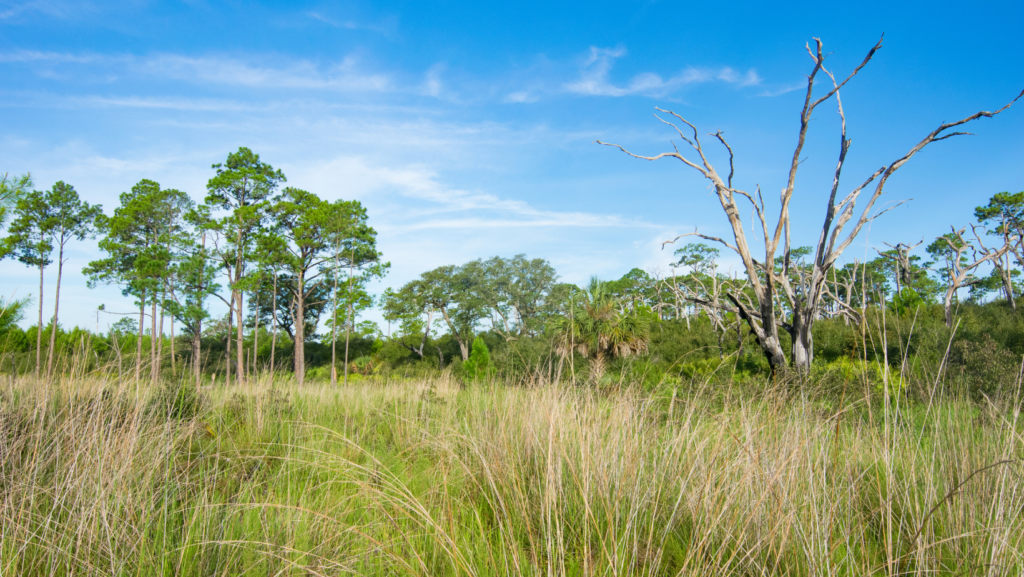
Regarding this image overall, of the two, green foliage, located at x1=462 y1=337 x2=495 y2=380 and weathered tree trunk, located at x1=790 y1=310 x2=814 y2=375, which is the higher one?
weathered tree trunk, located at x1=790 y1=310 x2=814 y2=375

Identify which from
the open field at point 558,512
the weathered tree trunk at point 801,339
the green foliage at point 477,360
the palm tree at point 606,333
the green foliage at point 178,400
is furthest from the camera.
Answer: the green foliage at point 477,360

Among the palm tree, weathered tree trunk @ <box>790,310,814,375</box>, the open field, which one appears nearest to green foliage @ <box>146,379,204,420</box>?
the open field

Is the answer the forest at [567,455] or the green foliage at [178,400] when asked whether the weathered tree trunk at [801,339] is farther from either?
the green foliage at [178,400]

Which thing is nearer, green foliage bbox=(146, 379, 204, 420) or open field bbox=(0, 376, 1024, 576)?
open field bbox=(0, 376, 1024, 576)

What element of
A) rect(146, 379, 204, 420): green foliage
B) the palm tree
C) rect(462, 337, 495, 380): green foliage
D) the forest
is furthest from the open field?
rect(462, 337, 495, 380): green foliage

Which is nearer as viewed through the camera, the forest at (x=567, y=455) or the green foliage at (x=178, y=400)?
the forest at (x=567, y=455)

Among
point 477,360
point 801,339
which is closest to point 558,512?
point 801,339

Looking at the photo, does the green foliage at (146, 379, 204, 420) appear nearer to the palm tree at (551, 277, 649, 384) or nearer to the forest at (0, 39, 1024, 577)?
the forest at (0, 39, 1024, 577)

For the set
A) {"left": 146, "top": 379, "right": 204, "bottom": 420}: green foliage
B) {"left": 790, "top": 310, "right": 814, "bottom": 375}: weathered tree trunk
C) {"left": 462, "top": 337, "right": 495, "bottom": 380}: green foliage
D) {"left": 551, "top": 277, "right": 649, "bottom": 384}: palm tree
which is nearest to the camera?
{"left": 146, "top": 379, "right": 204, "bottom": 420}: green foliage

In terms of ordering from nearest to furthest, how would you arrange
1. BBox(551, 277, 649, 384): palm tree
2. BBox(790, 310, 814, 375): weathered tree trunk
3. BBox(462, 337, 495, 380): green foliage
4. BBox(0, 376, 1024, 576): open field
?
BBox(0, 376, 1024, 576): open field
BBox(790, 310, 814, 375): weathered tree trunk
BBox(551, 277, 649, 384): palm tree
BBox(462, 337, 495, 380): green foliage

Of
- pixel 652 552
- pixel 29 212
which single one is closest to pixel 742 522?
pixel 652 552

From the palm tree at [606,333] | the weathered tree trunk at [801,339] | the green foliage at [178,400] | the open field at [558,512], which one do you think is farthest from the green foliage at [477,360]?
the open field at [558,512]

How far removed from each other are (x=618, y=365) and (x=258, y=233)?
21678mm

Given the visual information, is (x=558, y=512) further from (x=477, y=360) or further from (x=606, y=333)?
(x=477, y=360)
